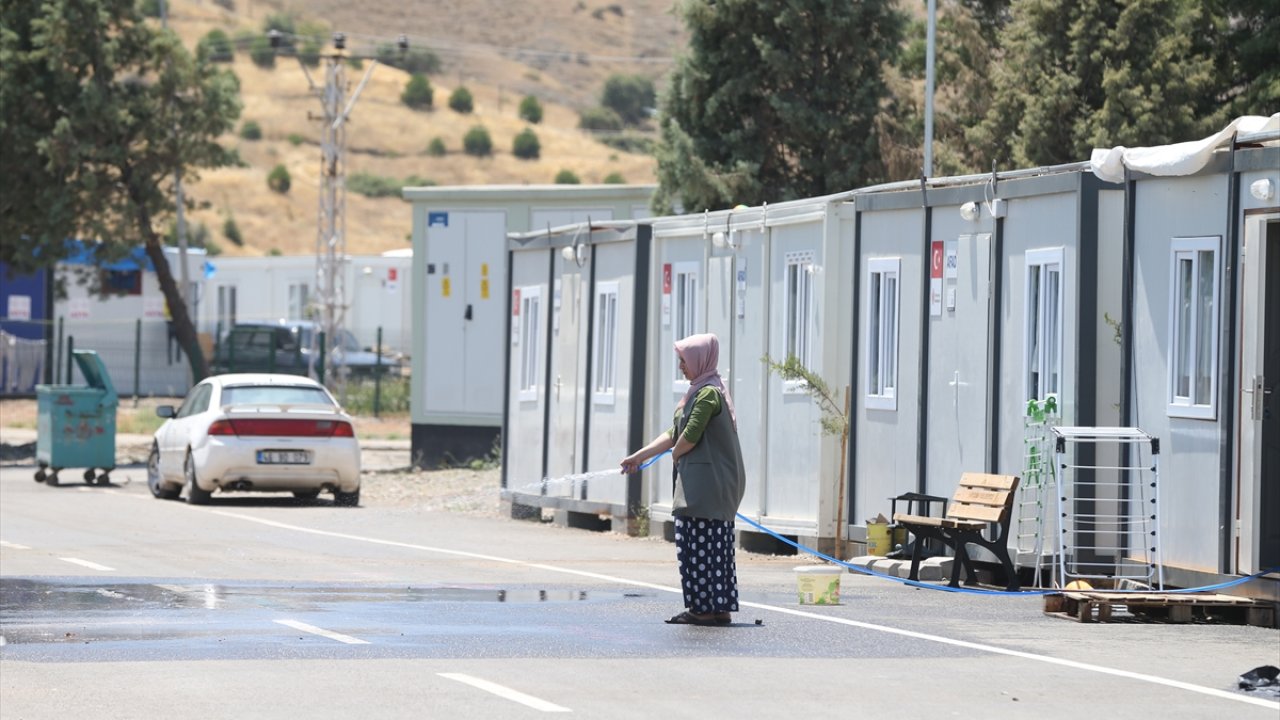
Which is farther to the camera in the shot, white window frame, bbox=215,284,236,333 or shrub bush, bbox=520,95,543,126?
shrub bush, bbox=520,95,543,126

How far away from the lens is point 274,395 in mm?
25578

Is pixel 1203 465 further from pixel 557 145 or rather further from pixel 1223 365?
pixel 557 145

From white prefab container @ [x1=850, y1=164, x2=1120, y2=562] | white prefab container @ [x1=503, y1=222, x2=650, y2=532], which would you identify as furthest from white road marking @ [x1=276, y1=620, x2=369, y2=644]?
white prefab container @ [x1=503, y1=222, x2=650, y2=532]

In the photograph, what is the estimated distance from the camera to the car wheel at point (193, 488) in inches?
988

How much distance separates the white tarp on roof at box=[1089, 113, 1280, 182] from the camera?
13898 mm

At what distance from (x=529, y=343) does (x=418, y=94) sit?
105 m

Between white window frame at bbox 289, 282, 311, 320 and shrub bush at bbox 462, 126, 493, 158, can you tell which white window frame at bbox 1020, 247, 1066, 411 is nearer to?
white window frame at bbox 289, 282, 311, 320

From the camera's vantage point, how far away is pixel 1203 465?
47.0 ft

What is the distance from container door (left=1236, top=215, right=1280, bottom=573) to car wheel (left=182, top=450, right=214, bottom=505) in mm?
14116

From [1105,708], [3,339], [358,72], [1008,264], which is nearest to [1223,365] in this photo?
[1008,264]

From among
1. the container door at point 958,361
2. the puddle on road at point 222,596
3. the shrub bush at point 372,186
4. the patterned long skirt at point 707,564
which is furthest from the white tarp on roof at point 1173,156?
the shrub bush at point 372,186

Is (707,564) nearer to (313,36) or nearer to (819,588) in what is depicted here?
(819,588)

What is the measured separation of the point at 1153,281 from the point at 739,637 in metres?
4.33

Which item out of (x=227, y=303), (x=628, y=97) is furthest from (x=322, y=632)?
(x=628, y=97)
